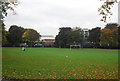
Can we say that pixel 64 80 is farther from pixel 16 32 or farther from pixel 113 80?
pixel 16 32

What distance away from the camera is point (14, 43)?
93250mm

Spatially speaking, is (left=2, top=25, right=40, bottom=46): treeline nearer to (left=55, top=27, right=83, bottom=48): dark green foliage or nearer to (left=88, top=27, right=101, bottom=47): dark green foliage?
(left=55, top=27, right=83, bottom=48): dark green foliage

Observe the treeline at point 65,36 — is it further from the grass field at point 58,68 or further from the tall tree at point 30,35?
the grass field at point 58,68

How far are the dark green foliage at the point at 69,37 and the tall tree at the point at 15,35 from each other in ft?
69.2

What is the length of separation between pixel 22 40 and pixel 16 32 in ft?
18.7

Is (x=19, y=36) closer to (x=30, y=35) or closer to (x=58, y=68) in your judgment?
Result: (x=30, y=35)

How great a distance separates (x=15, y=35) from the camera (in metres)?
91.9

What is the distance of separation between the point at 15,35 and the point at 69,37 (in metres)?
28.3

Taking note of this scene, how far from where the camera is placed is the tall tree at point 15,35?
9119 cm

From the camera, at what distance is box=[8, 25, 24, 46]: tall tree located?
91.2 m

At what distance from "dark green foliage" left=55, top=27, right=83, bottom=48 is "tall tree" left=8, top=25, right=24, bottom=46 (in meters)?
21.1

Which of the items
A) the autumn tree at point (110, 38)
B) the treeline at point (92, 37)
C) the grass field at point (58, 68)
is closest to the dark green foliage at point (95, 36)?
the treeline at point (92, 37)

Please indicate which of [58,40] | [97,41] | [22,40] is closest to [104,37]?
[97,41]

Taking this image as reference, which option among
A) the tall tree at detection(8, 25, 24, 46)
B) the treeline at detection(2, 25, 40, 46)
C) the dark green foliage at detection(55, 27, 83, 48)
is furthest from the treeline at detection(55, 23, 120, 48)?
the tall tree at detection(8, 25, 24, 46)
